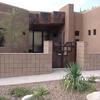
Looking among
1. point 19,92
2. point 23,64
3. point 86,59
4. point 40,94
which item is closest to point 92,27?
point 86,59

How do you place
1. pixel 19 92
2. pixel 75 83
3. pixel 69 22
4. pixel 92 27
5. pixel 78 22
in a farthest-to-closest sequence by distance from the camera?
pixel 78 22, pixel 69 22, pixel 92 27, pixel 75 83, pixel 19 92

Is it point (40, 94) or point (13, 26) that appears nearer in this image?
point (40, 94)

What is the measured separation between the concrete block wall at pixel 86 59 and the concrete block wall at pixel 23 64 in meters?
2.65

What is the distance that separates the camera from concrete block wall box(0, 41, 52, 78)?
1472 centimetres

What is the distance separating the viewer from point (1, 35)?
23594mm

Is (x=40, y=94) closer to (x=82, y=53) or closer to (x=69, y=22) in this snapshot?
(x=82, y=53)

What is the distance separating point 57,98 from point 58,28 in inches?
758

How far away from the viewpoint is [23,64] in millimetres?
15211

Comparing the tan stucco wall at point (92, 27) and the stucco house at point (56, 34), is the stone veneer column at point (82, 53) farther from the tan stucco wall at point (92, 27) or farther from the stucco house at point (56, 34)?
the tan stucco wall at point (92, 27)

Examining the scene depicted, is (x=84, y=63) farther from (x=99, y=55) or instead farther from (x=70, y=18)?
(x=70, y=18)

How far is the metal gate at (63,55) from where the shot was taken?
18828 millimetres

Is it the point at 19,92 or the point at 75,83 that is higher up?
the point at 75,83

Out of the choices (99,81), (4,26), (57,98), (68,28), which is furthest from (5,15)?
(57,98)

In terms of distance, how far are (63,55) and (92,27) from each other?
23.4ft
